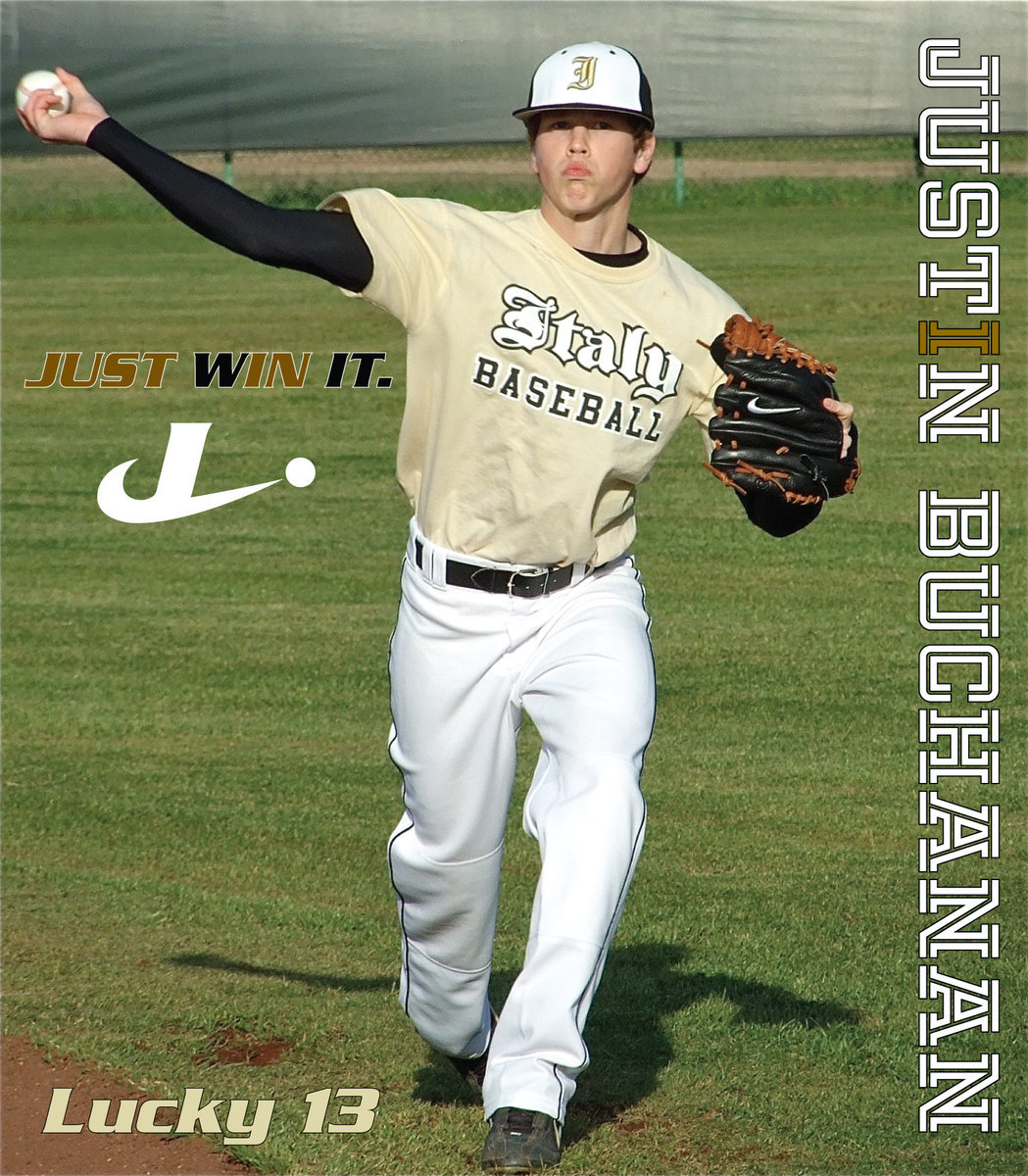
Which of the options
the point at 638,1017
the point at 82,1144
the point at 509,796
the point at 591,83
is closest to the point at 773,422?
the point at 591,83

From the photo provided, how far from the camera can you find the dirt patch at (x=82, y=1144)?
4.46 meters

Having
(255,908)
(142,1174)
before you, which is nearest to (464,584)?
A: (142,1174)

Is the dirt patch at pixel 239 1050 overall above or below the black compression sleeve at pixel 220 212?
below

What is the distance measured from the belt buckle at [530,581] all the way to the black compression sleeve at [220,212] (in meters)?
0.89

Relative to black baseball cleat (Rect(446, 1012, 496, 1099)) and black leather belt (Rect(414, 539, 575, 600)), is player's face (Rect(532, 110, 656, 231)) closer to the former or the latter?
black leather belt (Rect(414, 539, 575, 600))

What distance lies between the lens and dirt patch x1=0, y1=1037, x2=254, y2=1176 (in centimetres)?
446

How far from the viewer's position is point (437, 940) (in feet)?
15.4

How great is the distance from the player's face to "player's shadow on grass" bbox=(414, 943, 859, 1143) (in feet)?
7.39

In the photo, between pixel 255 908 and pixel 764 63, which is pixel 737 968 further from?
pixel 764 63

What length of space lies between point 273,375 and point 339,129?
854 cm

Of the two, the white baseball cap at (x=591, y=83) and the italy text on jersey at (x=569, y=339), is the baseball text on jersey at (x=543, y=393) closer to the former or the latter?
the italy text on jersey at (x=569, y=339)

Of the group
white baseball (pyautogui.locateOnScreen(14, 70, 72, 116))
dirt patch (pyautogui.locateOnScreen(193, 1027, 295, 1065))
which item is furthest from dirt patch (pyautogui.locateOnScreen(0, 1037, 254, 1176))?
white baseball (pyautogui.locateOnScreen(14, 70, 72, 116))

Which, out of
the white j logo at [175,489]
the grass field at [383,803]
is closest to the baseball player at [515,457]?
the grass field at [383,803]

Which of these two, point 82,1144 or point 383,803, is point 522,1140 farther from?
point 383,803
